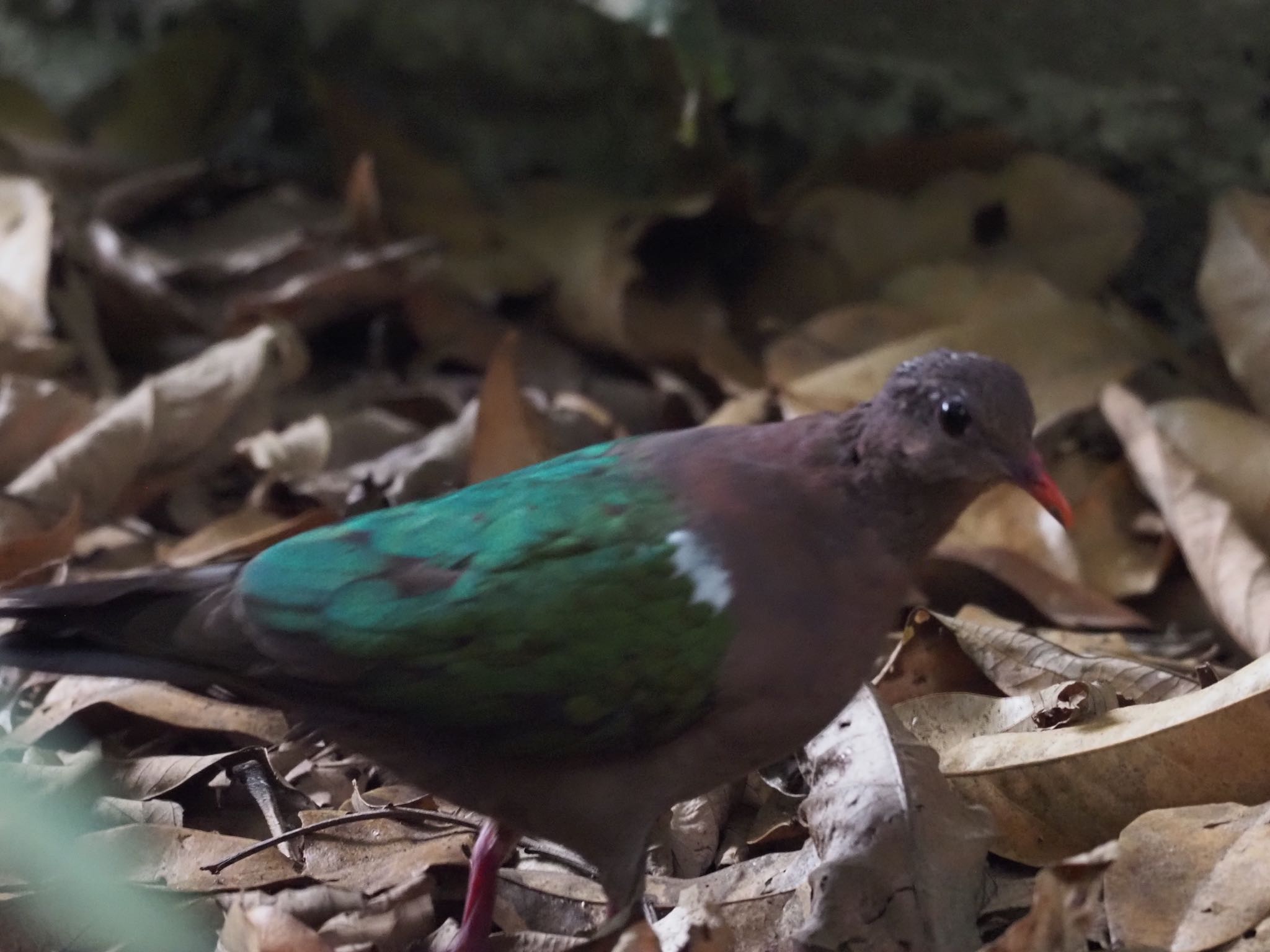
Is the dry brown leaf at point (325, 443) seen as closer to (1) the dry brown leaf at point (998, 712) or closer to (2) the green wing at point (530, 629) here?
(2) the green wing at point (530, 629)

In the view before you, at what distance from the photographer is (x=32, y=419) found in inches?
126

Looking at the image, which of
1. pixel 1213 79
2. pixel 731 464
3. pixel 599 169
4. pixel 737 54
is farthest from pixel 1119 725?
pixel 599 169

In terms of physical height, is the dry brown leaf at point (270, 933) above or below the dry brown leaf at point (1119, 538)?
above

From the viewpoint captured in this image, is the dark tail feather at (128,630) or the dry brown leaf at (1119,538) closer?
the dark tail feather at (128,630)

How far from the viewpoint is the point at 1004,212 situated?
3.88 meters

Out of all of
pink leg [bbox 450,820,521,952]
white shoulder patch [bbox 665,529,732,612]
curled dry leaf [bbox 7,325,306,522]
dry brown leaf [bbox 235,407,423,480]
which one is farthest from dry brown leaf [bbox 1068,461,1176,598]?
curled dry leaf [bbox 7,325,306,522]

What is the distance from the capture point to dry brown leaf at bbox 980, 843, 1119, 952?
1.57m

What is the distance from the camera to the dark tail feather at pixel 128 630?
197 cm

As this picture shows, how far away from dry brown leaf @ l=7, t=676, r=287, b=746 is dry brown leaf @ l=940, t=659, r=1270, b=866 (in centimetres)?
130

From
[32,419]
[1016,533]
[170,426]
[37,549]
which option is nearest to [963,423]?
[1016,533]

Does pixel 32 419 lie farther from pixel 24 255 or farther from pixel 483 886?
pixel 483 886

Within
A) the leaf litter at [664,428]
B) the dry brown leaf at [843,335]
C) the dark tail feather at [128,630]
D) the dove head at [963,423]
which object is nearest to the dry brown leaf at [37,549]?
the leaf litter at [664,428]

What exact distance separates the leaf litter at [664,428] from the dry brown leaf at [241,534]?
19mm

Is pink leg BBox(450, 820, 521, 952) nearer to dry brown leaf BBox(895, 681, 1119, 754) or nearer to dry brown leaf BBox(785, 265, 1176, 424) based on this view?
dry brown leaf BBox(895, 681, 1119, 754)
